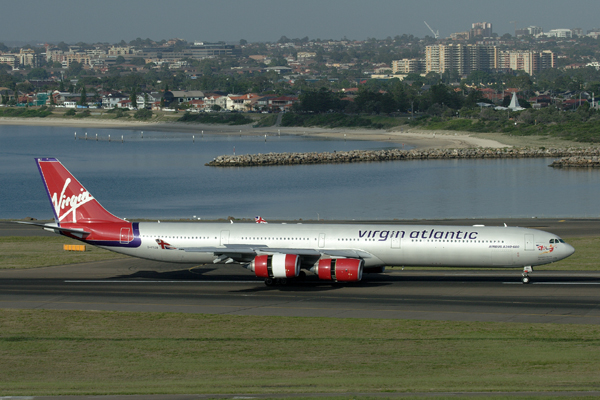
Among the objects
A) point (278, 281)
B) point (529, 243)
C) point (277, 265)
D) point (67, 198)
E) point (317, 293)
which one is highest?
point (67, 198)

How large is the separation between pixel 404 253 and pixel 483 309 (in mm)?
8485

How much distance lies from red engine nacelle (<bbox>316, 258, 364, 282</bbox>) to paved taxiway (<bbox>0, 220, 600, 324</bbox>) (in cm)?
95

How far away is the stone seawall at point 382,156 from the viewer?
545ft

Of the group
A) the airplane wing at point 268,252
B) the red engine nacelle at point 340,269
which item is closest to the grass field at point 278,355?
the red engine nacelle at point 340,269

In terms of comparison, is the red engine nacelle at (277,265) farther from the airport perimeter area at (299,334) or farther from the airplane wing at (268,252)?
the airport perimeter area at (299,334)

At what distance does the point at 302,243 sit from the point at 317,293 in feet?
14.7

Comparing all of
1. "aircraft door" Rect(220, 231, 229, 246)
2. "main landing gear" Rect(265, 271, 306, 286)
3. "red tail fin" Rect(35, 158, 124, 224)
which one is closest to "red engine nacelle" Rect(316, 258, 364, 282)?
"main landing gear" Rect(265, 271, 306, 286)

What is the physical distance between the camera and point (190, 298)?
4616 centimetres

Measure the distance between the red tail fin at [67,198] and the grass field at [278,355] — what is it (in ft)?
39.5

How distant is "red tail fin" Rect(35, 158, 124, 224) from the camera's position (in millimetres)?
53062

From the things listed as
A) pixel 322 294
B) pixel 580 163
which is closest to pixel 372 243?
pixel 322 294

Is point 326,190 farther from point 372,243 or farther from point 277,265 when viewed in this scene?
point 277,265

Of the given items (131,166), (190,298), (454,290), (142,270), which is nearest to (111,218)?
(142,270)

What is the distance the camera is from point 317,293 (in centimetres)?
4719
